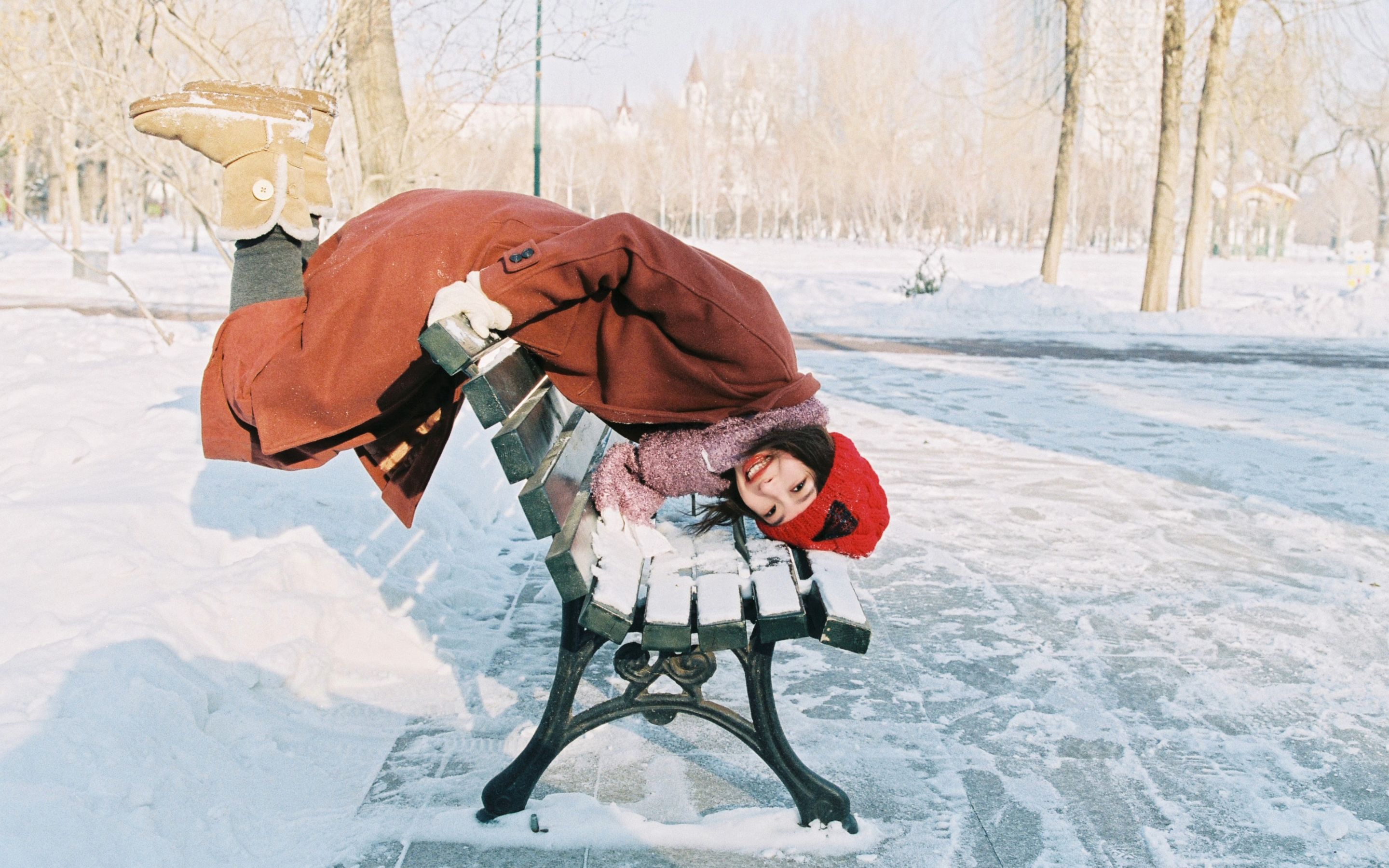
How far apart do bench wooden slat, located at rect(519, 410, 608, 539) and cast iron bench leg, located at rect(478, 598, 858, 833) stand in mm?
233

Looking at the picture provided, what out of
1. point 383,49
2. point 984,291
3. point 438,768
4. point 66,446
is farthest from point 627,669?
point 984,291

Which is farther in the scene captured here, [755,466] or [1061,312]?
[1061,312]

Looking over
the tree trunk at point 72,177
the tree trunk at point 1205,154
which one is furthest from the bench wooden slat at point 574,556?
the tree trunk at point 72,177

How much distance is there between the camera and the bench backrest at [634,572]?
197 centimetres

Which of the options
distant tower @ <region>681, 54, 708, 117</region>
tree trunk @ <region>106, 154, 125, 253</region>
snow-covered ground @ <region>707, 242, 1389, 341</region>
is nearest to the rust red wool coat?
snow-covered ground @ <region>707, 242, 1389, 341</region>

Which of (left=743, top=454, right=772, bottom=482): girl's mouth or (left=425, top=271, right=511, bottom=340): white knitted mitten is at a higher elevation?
(left=425, top=271, right=511, bottom=340): white knitted mitten

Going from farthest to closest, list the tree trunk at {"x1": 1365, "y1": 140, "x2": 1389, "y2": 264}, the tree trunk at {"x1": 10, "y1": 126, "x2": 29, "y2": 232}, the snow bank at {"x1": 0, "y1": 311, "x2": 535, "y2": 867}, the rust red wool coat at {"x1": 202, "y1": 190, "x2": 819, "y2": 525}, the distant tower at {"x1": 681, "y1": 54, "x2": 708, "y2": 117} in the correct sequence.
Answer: the distant tower at {"x1": 681, "y1": 54, "x2": 708, "y2": 117}, the tree trunk at {"x1": 1365, "y1": 140, "x2": 1389, "y2": 264}, the tree trunk at {"x1": 10, "y1": 126, "x2": 29, "y2": 232}, the rust red wool coat at {"x1": 202, "y1": 190, "x2": 819, "y2": 525}, the snow bank at {"x1": 0, "y1": 311, "x2": 535, "y2": 867}

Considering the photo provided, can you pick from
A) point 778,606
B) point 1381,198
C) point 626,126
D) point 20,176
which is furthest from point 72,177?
point 626,126

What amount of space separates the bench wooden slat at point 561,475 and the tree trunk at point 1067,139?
15362 mm

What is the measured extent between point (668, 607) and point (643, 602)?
0.29ft

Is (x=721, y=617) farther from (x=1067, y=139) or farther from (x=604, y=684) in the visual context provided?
(x=1067, y=139)

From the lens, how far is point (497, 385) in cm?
205

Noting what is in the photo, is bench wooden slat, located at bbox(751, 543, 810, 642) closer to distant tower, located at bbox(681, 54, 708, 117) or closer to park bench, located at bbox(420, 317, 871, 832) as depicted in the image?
park bench, located at bbox(420, 317, 871, 832)

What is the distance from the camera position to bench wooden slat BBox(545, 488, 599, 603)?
196 centimetres
